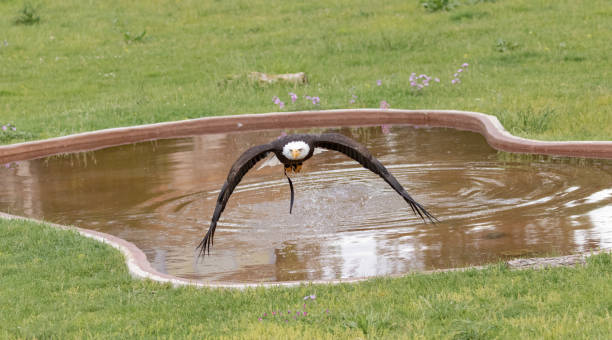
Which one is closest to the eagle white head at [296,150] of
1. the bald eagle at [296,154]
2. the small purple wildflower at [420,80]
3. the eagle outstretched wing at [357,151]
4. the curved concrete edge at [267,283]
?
the bald eagle at [296,154]

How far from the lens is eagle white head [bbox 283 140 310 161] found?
7.61 meters

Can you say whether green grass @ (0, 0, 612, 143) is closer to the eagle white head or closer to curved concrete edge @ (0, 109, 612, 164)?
curved concrete edge @ (0, 109, 612, 164)

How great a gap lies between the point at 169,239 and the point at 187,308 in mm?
2630

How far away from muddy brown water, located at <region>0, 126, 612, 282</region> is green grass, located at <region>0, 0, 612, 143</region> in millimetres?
1419

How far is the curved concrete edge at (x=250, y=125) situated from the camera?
14.1 m

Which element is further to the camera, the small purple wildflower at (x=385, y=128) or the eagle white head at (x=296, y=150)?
the small purple wildflower at (x=385, y=128)

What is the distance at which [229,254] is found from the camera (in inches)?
346

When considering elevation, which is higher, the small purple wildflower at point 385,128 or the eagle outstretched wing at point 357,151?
the eagle outstretched wing at point 357,151

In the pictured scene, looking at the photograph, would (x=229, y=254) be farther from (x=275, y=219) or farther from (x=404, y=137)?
(x=404, y=137)

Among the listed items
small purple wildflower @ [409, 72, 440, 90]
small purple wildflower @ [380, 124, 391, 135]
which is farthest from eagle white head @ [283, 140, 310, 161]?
small purple wildflower @ [409, 72, 440, 90]

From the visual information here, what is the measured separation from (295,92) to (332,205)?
6601 mm

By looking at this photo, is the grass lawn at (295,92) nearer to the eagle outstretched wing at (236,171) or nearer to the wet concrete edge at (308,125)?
the wet concrete edge at (308,125)

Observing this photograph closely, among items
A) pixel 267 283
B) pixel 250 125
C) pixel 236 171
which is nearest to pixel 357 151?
pixel 236 171

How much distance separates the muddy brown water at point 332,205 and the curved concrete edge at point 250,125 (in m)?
0.25
